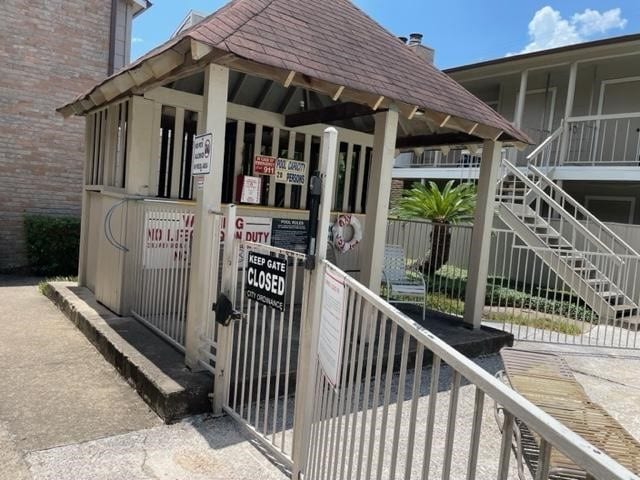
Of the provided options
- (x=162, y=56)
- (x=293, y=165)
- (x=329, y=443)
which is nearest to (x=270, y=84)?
(x=293, y=165)

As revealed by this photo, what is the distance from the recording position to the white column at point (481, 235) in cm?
641

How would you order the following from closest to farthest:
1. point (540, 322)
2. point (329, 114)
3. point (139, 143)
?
point (139, 143)
point (329, 114)
point (540, 322)

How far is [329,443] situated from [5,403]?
108 inches

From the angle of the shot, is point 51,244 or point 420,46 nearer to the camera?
point 51,244

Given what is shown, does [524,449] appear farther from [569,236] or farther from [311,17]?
[569,236]

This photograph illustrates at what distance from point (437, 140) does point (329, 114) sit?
1.99 meters

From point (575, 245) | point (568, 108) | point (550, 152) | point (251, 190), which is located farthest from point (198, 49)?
point (550, 152)

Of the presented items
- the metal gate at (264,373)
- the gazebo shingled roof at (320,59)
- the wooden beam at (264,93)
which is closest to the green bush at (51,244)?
the gazebo shingled roof at (320,59)

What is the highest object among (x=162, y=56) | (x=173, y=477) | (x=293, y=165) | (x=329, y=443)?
(x=162, y=56)

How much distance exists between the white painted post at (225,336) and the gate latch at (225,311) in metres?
0.04

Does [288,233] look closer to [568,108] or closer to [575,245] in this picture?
[575,245]

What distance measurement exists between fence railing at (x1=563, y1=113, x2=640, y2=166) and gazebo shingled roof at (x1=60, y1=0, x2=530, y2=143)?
807cm

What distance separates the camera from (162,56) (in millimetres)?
3887

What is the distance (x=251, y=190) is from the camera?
6219mm
